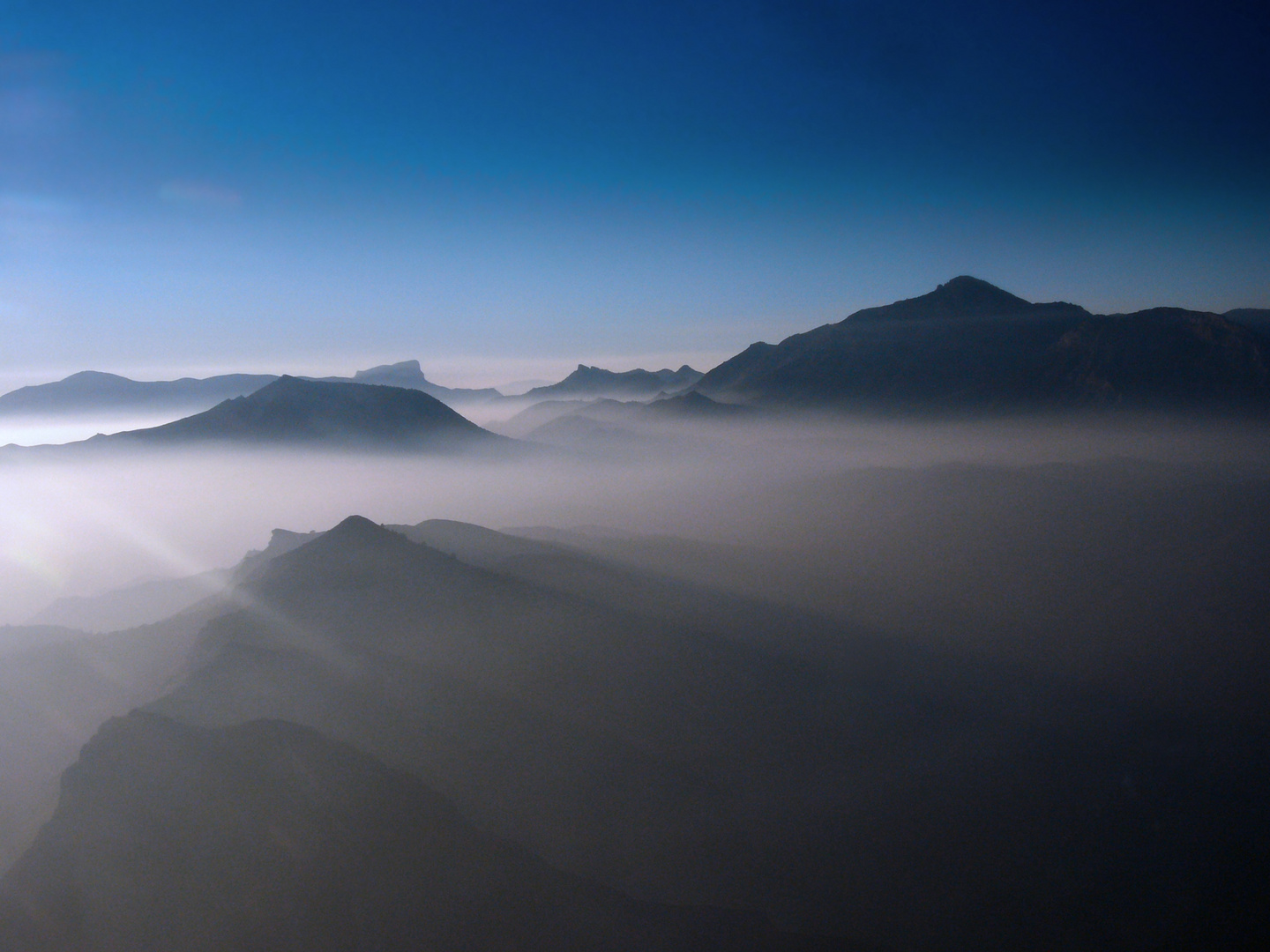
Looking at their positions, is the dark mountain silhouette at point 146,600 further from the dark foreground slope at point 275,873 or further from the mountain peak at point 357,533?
the dark foreground slope at point 275,873

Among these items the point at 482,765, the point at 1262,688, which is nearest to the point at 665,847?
the point at 482,765

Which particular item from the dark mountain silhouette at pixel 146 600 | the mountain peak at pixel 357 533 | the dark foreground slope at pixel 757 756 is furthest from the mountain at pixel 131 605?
the dark foreground slope at pixel 757 756

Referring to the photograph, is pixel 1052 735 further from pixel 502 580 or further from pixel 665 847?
pixel 502 580

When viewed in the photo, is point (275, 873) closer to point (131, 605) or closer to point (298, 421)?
point (131, 605)

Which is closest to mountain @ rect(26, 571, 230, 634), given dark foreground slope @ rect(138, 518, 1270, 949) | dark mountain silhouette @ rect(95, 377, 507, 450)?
dark foreground slope @ rect(138, 518, 1270, 949)

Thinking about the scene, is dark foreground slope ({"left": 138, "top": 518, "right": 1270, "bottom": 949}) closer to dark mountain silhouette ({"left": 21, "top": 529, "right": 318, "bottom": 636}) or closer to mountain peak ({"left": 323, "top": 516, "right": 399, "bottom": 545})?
mountain peak ({"left": 323, "top": 516, "right": 399, "bottom": 545})

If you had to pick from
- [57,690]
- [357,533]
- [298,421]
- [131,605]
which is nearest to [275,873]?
[57,690]
